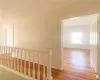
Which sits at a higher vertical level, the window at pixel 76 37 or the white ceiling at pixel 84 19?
the white ceiling at pixel 84 19

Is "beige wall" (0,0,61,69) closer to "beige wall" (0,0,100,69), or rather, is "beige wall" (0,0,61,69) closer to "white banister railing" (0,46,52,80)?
"beige wall" (0,0,100,69)

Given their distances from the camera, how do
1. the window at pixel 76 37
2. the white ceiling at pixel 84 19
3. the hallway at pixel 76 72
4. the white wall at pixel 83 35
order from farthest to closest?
the window at pixel 76 37 < the white wall at pixel 83 35 < the white ceiling at pixel 84 19 < the hallway at pixel 76 72

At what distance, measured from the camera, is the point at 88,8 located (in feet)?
9.36

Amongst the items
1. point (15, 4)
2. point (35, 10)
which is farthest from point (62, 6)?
point (15, 4)

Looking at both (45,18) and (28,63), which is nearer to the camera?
(28,63)

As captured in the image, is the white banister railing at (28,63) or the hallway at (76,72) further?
the hallway at (76,72)

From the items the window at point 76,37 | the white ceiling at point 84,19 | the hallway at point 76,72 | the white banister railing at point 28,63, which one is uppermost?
the white ceiling at point 84,19

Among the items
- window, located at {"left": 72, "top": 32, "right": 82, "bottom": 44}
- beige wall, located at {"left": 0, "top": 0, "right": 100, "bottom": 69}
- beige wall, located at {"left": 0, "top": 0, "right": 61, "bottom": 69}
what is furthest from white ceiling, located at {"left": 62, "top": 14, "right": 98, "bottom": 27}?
window, located at {"left": 72, "top": 32, "right": 82, "bottom": 44}

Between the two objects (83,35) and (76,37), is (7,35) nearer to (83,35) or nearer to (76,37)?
(76,37)

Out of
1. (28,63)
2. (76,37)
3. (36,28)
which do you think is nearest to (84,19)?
(36,28)

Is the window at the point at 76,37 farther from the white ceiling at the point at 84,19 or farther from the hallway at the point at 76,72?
the hallway at the point at 76,72

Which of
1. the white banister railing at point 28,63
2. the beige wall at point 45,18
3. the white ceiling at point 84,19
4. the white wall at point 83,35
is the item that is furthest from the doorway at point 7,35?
the white wall at point 83,35

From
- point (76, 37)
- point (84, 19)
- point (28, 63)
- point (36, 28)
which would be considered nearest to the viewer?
point (28, 63)

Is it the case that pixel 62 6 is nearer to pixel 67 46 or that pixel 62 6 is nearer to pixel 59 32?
pixel 59 32
